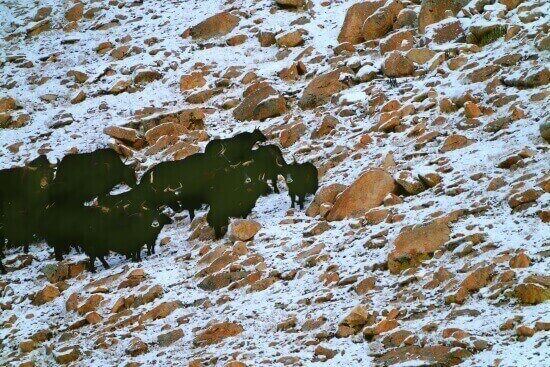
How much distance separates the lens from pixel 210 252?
12.8 metres

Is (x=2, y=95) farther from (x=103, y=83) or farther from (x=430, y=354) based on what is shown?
(x=430, y=354)

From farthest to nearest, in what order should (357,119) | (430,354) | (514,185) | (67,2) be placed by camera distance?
(67,2)
(357,119)
(514,185)
(430,354)

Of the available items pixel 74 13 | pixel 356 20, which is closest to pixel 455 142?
pixel 356 20

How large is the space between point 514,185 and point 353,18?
1150 cm

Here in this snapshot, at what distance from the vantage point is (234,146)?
1681cm

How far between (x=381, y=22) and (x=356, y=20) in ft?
2.99

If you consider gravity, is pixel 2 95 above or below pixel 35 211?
above

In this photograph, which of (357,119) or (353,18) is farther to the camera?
(353,18)

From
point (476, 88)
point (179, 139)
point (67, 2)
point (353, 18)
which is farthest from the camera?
point (67, 2)

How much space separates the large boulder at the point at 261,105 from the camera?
18.7 m

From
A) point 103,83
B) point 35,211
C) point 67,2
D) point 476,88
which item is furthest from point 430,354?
point 67,2

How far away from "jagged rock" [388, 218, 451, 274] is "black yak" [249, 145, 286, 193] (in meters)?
5.19

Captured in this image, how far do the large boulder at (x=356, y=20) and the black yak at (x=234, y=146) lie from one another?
5.70 metres

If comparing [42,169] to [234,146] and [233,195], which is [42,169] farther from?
[233,195]
